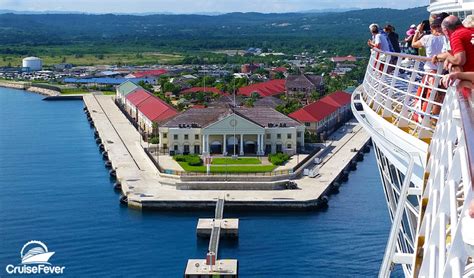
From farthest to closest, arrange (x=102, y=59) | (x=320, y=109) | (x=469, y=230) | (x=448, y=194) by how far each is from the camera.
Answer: (x=102, y=59)
(x=320, y=109)
(x=448, y=194)
(x=469, y=230)

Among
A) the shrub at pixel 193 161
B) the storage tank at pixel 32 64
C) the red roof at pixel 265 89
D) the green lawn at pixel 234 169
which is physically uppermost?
A: the green lawn at pixel 234 169

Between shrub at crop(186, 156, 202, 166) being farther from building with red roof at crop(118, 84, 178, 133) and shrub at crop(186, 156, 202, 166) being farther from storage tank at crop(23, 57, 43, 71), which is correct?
storage tank at crop(23, 57, 43, 71)

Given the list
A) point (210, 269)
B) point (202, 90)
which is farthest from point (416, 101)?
point (202, 90)

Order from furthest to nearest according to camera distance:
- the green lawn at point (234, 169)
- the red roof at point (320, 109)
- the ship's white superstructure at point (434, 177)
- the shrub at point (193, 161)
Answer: the red roof at point (320, 109), the shrub at point (193, 161), the green lawn at point (234, 169), the ship's white superstructure at point (434, 177)

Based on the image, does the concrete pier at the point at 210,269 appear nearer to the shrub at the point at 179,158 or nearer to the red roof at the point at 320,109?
the shrub at the point at 179,158

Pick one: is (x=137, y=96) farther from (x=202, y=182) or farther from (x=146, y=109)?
(x=202, y=182)

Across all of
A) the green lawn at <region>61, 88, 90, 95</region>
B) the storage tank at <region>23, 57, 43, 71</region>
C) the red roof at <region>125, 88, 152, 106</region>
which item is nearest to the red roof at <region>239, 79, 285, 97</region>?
the red roof at <region>125, 88, 152, 106</region>

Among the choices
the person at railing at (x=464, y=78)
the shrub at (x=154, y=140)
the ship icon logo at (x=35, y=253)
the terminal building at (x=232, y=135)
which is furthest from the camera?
the shrub at (x=154, y=140)

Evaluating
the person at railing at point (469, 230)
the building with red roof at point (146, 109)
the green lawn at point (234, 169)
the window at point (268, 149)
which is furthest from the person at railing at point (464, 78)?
the building with red roof at point (146, 109)
